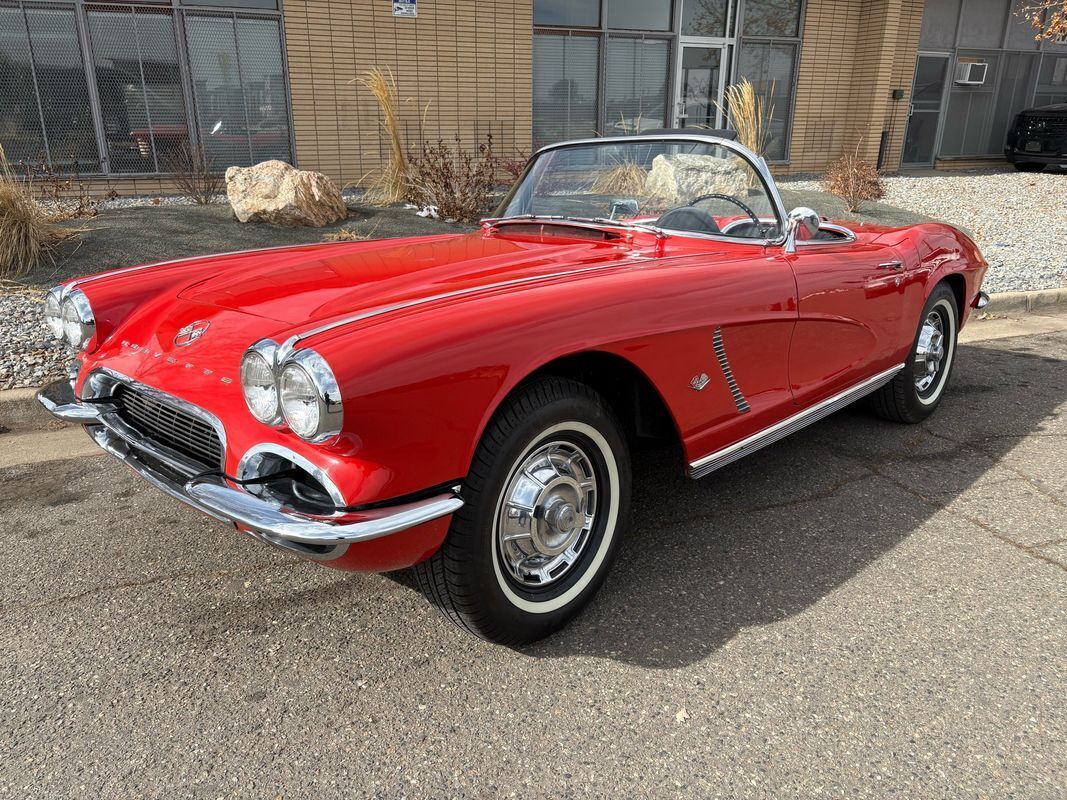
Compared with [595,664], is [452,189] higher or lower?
higher

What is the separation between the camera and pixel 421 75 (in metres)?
10.0

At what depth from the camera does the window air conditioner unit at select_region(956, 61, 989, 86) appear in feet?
50.1

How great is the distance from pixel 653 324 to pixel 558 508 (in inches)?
24.8

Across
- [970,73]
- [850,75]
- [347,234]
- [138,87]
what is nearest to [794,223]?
[347,234]

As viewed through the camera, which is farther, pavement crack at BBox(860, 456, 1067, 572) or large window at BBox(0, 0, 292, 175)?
large window at BBox(0, 0, 292, 175)

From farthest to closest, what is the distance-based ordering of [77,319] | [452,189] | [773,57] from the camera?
1. [773,57]
2. [452,189]
3. [77,319]

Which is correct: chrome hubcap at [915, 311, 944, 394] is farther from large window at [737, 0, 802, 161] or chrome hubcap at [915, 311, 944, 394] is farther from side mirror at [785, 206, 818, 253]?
large window at [737, 0, 802, 161]

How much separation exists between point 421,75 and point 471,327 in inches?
362

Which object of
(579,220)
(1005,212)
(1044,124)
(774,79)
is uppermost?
(774,79)

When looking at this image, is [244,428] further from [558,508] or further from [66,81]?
[66,81]

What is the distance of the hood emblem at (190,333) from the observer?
227cm

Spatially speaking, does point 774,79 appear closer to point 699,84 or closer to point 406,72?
point 699,84

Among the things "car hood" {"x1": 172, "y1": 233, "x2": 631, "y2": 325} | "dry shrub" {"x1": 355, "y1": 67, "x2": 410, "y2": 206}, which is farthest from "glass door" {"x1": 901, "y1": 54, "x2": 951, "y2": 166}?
"car hood" {"x1": 172, "y1": 233, "x2": 631, "y2": 325}

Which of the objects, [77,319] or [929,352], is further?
[929,352]
